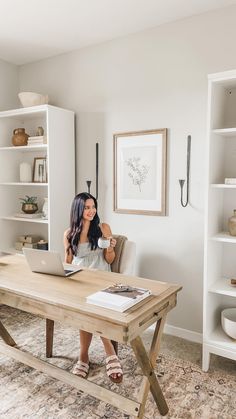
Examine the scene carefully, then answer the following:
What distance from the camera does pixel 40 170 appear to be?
11.9ft

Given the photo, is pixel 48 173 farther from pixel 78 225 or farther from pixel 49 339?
Result: pixel 49 339

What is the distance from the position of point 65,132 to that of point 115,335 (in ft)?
7.68

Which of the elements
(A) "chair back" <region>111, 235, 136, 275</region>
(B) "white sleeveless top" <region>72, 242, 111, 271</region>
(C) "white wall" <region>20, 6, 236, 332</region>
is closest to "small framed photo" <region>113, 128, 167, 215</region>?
(C) "white wall" <region>20, 6, 236, 332</region>

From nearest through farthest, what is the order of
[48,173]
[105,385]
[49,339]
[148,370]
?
[148,370]
[105,385]
[49,339]
[48,173]

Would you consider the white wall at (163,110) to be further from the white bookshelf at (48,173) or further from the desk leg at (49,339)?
the desk leg at (49,339)

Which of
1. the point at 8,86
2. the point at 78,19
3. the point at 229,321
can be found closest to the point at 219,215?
the point at 229,321

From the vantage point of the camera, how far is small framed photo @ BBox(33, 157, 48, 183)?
3.57 m

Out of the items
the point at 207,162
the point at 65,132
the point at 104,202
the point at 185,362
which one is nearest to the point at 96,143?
the point at 65,132

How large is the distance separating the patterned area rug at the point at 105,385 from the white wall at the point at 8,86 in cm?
263

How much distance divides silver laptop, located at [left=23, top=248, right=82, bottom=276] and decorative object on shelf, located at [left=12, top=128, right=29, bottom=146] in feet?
5.84

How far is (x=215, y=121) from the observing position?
233 centimetres

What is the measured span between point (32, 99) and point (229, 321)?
2.76 meters

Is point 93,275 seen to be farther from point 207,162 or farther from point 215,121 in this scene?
point 215,121

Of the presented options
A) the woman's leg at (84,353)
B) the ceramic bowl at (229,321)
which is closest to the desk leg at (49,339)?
the woman's leg at (84,353)
